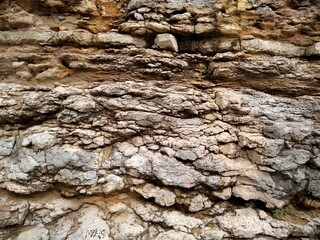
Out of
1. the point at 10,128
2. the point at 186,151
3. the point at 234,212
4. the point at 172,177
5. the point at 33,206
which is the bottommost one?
the point at 234,212

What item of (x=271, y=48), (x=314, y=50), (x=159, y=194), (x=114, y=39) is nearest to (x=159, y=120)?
(x=159, y=194)

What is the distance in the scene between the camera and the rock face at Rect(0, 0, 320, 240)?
3662mm

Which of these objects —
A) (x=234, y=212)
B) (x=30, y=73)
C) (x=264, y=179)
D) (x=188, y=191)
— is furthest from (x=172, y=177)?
(x=30, y=73)

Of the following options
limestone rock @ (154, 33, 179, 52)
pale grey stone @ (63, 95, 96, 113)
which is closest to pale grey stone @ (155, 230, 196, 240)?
pale grey stone @ (63, 95, 96, 113)

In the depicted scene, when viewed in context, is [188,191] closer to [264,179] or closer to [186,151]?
[186,151]

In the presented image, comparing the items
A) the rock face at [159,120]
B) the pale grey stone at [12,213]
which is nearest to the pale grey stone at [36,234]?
the rock face at [159,120]

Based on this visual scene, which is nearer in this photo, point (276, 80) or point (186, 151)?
point (186, 151)

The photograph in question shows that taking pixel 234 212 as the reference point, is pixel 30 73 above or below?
above

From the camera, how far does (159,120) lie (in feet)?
13.2

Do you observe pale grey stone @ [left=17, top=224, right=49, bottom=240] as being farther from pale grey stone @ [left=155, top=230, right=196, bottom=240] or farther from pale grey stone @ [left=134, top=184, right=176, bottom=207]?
pale grey stone @ [left=155, top=230, right=196, bottom=240]

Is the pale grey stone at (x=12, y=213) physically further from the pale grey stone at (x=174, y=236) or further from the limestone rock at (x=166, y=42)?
the limestone rock at (x=166, y=42)

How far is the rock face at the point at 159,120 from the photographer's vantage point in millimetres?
3662

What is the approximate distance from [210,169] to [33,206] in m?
2.96

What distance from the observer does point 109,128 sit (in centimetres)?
393
